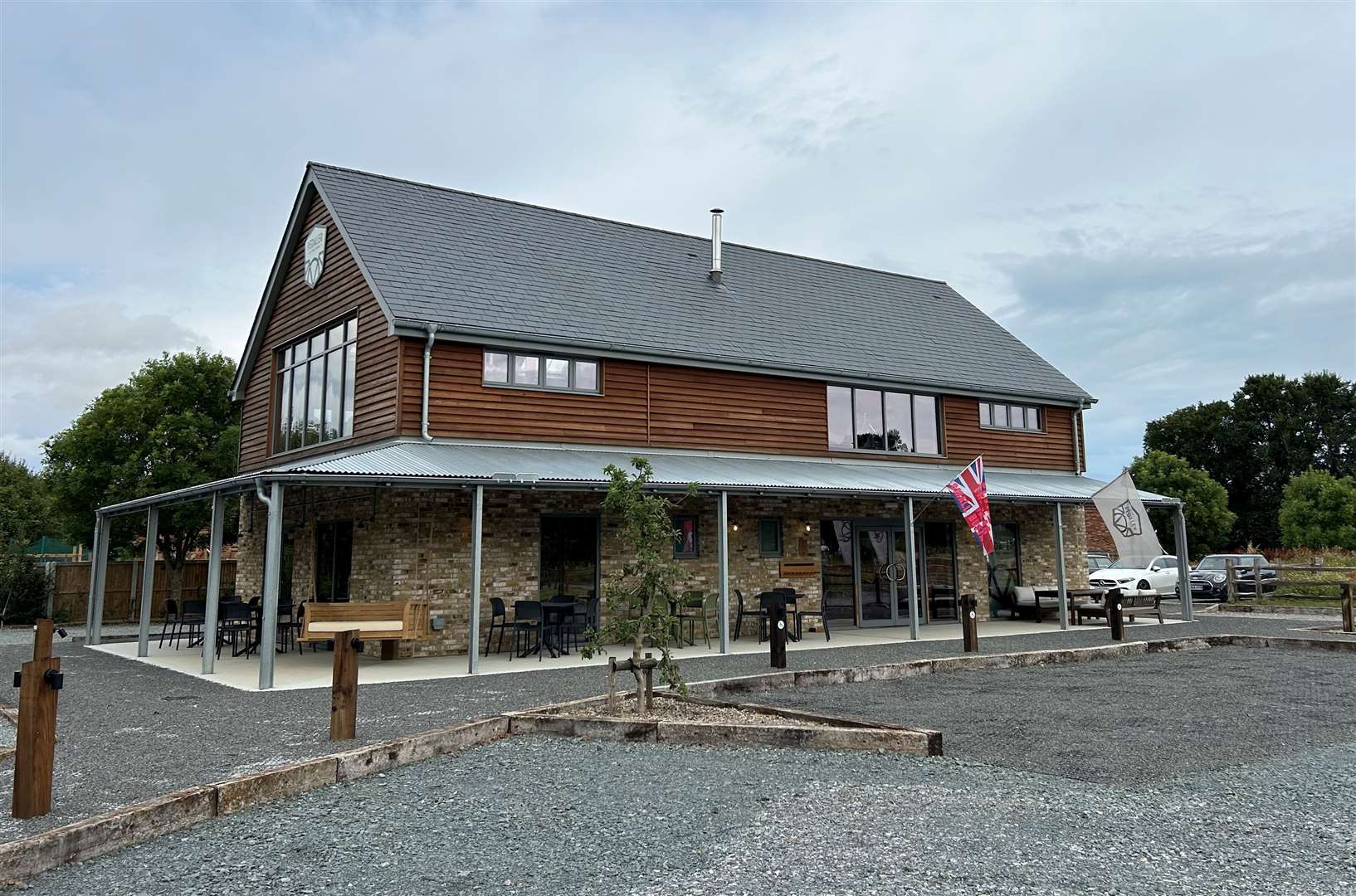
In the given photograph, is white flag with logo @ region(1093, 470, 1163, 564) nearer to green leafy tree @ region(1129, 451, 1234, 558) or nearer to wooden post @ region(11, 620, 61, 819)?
wooden post @ region(11, 620, 61, 819)

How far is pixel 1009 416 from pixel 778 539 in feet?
23.4

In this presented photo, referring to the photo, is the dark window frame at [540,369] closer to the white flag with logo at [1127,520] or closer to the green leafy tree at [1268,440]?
the white flag with logo at [1127,520]

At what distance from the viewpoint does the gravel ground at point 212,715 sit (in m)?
6.13

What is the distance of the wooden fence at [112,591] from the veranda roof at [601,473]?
27.8ft

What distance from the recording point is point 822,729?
712 centimetres

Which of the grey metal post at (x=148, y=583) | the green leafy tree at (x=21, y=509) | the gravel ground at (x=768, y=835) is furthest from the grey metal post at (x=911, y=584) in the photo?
the green leafy tree at (x=21, y=509)

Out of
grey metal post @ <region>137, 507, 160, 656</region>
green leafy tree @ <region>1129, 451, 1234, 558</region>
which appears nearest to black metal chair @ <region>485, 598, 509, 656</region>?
grey metal post @ <region>137, 507, 160, 656</region>

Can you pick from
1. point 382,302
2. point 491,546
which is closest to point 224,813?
point 491,546

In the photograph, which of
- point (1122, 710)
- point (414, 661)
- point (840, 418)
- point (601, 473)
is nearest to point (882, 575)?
point (840, 418)

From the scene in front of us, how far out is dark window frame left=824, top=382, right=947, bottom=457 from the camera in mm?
18453

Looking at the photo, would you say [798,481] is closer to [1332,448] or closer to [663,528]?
[663,528]

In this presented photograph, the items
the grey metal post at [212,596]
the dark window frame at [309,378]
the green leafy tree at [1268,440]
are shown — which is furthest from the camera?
the green leafy tree at [1268,440]

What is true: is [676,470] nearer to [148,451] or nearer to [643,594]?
[643,594]

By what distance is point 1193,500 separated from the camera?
4309cm
